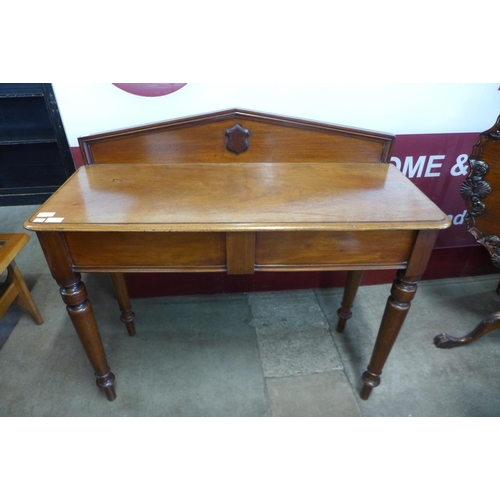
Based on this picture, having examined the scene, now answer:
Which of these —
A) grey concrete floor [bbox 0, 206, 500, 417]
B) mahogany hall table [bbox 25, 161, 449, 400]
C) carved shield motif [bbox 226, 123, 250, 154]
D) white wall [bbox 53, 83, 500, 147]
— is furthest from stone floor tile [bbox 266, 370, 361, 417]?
white wall [bbox 53, 83, 500, 147]

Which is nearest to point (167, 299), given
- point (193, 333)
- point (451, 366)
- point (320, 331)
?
point (193, 333)

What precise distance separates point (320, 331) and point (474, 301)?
99 centimetres

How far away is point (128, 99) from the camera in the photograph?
1.42m

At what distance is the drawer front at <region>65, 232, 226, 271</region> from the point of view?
99cm

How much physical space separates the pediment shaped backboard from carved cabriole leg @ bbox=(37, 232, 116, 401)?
19.7 inches

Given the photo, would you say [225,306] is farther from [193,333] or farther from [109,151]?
[109,151]

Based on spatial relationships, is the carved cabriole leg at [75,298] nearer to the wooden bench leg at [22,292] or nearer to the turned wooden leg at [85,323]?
the turned wooden leg at [85,323]

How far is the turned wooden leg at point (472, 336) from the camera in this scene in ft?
5.33

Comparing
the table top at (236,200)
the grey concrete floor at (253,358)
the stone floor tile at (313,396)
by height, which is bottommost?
the grey concrete floor at (253,358)

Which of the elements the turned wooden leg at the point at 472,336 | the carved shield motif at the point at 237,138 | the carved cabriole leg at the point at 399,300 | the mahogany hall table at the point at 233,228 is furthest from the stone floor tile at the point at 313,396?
the carved shield motif at the point at 237,138

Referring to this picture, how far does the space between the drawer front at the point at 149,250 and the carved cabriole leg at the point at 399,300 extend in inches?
23.0

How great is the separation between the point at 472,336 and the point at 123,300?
1708mm

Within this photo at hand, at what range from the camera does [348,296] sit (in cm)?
169

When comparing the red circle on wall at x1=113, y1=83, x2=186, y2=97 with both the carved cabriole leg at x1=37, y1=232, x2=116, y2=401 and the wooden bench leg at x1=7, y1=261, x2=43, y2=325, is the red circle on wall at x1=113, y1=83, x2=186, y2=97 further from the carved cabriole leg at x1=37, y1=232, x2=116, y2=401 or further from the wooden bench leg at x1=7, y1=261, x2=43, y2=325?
the wooden bench leg at x1=7, y1=261, x2=43, y2=325
